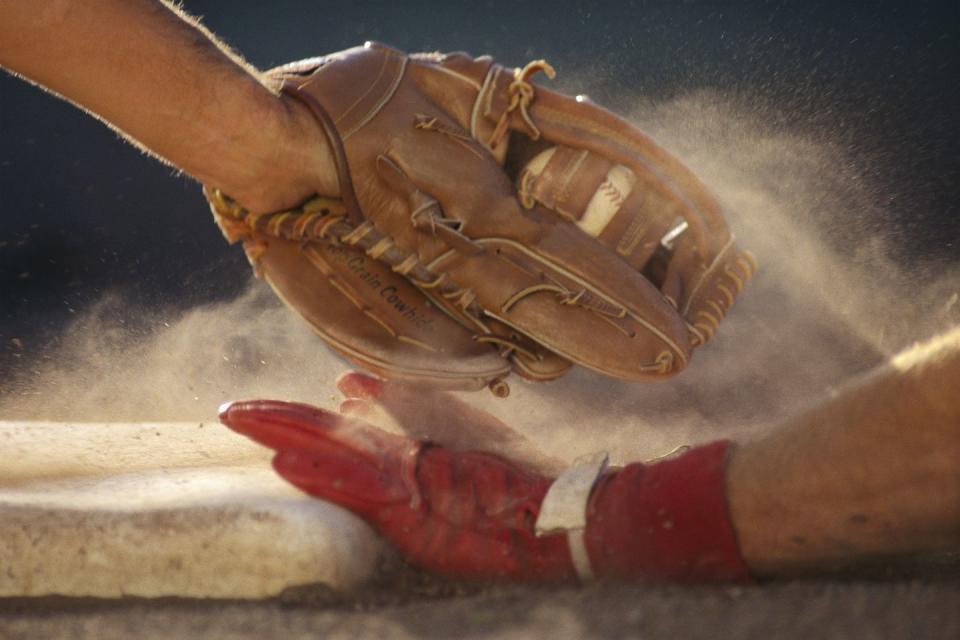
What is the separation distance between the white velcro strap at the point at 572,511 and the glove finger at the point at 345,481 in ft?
0.52

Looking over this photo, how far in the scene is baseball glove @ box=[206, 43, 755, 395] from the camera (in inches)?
57.4

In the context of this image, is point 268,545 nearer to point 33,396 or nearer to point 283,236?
point 283,236

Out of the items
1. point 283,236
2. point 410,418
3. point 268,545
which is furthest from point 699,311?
point 268,545

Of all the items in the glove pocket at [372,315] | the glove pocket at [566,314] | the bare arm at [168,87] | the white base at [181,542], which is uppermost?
the bare arm at [168,87]

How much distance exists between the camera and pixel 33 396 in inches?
87.4

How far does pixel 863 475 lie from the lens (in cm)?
90

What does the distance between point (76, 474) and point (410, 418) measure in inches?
18.2

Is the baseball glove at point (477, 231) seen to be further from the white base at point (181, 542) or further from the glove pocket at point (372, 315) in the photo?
the white base at point (181, 542)

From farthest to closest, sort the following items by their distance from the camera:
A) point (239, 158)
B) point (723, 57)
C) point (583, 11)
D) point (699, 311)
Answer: point (583, 11) < point (723, 57) < point (699, 311) < point (239, 158)

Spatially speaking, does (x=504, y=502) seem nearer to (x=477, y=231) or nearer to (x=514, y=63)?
(x=477, y=231)

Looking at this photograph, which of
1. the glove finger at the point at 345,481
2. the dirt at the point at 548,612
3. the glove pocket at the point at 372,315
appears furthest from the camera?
the glove pocket at the point at 372,315

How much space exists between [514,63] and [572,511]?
201 centimetres

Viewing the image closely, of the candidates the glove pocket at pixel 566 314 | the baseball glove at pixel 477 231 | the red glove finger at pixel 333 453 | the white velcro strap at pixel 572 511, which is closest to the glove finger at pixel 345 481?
the red glove finger at pixel 333 453

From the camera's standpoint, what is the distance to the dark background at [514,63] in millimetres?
2275
